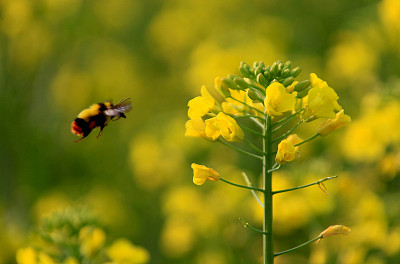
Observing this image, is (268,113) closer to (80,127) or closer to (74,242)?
(80,127)

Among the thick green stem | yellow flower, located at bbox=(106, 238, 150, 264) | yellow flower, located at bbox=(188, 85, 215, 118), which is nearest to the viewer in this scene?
the thick green stem

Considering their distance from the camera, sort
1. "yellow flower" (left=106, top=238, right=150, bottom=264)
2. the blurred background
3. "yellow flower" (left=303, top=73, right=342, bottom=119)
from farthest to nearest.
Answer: the blurred background → "yellow flower" (left=106, top=238, right=150, bottom=264) → "yellow flower" (left=303, top=73, right=342, bottom=119)

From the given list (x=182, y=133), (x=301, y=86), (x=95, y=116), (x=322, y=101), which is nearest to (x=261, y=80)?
(x=301, y=86)

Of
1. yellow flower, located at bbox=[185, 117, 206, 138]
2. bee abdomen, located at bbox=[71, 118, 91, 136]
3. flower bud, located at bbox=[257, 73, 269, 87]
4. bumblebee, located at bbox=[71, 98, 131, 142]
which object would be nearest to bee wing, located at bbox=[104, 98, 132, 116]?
bumblebee, located at bbox=[71, 98, 131, 142]

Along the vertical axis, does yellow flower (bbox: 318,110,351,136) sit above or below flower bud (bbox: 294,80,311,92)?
below

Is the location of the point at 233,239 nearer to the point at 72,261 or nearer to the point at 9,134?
the point at 72,261

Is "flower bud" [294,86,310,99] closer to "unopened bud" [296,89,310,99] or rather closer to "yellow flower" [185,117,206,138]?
"unopened bud" [296,89,310,99]
